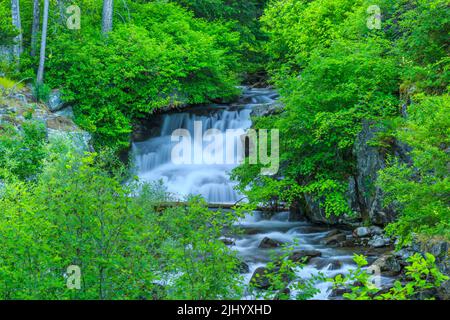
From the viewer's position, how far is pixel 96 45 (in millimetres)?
22328

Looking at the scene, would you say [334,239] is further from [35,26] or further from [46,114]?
[35,26]

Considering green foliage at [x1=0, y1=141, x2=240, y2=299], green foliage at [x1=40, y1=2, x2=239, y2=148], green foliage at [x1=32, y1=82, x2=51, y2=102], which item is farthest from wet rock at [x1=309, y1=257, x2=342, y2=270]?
green foliage at [x1=32, y1=82, x2=51, y2=102]

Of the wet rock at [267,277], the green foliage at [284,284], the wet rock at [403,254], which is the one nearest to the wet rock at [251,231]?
the wet rock at [267,277]

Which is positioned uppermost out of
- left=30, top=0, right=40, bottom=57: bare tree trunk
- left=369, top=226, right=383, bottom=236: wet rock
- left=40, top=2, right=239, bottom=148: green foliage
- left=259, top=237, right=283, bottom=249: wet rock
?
left=30, top=0, right=40, bottom=57: bare tree trunk

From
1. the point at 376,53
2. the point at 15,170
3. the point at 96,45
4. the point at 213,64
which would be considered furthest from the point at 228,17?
the point at 15,170

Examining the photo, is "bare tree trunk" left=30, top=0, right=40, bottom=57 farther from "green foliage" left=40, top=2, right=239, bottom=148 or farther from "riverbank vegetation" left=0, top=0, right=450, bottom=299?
"green foliage" left=40, top=2, right=239, bottom=148

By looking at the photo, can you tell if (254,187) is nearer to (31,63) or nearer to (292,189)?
(292,189)

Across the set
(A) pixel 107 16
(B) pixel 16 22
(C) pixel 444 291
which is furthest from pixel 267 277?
(A) pixel 107 16

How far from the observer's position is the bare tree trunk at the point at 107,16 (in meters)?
22.9

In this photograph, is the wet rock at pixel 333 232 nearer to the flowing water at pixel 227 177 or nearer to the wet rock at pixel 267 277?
the flowing water at pixel 227 177

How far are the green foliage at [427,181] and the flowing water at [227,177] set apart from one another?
2.29 m

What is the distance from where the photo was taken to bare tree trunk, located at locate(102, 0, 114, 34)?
75.3ft

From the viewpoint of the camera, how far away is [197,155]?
69.7 feet

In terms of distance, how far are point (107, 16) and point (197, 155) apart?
6.36 m
